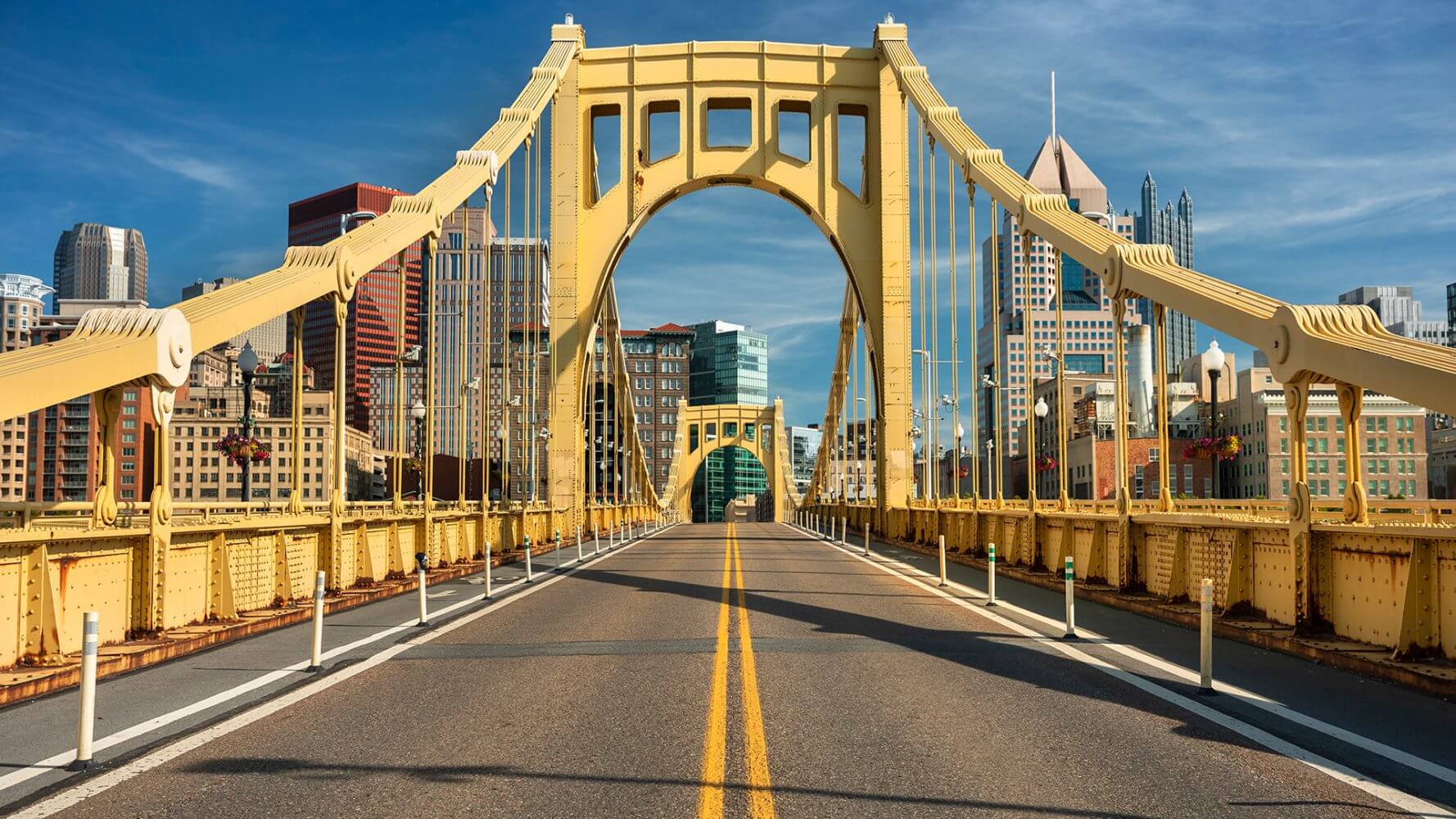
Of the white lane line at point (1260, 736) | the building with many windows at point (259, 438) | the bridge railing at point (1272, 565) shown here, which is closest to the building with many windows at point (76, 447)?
the building with many windows at point (259, 438)

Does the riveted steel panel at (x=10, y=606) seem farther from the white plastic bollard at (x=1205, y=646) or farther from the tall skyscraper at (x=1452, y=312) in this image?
the tall skyscraper at (x=1452, y=312)

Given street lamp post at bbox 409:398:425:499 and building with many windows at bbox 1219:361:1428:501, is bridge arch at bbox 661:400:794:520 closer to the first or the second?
street lamp post at bbox 409:398:425:499

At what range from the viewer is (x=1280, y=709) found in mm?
9383

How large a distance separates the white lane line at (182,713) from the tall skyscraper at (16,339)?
7674 centimetres

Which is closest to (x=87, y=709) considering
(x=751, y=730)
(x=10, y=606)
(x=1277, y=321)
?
(x=10, y=606)

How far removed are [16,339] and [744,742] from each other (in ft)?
473

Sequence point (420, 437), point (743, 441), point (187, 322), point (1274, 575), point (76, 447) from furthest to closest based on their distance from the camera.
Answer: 1. point (743, 441)
2. point (76, 447)
3. point (420, 437)
4. point (1274, 575)
5. point (187, 322)

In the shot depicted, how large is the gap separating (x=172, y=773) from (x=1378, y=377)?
999 cm

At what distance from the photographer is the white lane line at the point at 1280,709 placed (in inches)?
295

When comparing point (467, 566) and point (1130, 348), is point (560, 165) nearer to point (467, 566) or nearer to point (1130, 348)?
point (467, 566)

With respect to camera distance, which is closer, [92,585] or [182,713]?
[182,713]

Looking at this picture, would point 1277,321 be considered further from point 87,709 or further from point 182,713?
point 87,709

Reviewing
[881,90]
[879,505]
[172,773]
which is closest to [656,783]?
[172,773]

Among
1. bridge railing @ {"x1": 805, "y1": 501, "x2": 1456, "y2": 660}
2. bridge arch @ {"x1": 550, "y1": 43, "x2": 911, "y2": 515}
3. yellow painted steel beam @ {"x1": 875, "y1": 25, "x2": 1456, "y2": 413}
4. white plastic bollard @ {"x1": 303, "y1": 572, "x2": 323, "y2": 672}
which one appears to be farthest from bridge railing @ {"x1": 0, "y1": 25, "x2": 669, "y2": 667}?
bridge arch @ {"x1": 550, "y1": 43, "x2": 911, "y2": 515}
